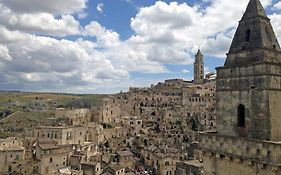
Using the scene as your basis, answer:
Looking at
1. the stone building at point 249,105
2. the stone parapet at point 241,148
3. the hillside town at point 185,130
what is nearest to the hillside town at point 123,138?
the hillside town at point 185,130

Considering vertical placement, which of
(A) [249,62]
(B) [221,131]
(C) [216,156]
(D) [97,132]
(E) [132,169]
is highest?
(A) [249,62]

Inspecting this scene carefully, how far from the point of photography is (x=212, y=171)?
15.2 metres

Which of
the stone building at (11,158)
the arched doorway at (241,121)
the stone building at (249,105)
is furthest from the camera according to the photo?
the stone building at (11,158)

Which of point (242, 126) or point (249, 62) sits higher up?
point (249, 62)

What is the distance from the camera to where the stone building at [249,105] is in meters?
13.0

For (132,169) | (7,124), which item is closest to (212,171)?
(132,169)

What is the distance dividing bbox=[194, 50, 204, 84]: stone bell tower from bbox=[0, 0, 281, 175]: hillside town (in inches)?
15.9

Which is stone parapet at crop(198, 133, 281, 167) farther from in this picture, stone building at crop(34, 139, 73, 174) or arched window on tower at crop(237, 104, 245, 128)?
stone building at crop(34, 139, 73, 174)

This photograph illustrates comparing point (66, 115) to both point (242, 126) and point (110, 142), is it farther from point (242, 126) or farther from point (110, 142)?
point (242, 126)

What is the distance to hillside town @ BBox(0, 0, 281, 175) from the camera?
1331 centimetres

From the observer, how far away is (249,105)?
541 inches

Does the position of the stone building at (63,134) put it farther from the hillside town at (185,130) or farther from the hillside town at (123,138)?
the hillside town at (185,130)

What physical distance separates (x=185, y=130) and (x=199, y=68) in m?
53.9

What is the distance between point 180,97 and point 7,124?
53529 mm
